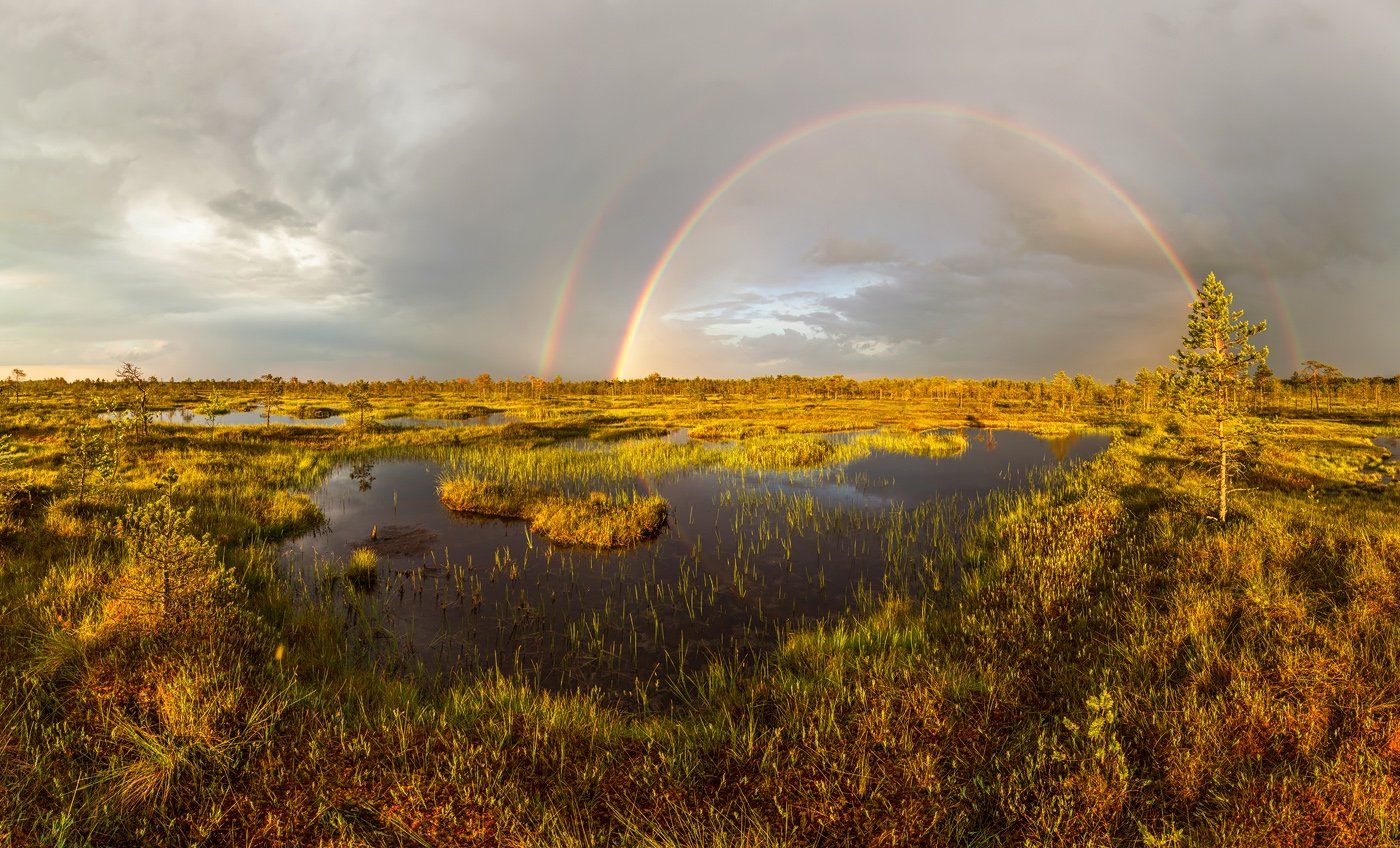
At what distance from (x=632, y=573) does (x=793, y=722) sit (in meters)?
9.48

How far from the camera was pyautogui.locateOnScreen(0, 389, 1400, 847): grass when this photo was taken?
189 inches

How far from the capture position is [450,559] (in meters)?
16.7

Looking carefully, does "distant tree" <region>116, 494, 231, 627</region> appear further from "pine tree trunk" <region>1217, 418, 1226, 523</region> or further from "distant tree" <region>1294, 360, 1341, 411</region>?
"distant tree" <region>1294, 360, 1341, 411</region>

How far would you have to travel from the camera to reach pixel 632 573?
15750 millimetres

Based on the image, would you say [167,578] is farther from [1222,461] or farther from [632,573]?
[1222,461]

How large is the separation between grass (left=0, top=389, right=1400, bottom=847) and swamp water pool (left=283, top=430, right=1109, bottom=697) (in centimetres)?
87

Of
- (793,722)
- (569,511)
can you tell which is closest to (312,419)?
(569,511)

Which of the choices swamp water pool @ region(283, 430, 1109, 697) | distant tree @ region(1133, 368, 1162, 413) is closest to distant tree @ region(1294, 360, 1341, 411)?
distant tree @ region(1133, 368, 1162, 413)

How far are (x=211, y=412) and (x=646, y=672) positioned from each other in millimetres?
42763

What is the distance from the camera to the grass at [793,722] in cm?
480

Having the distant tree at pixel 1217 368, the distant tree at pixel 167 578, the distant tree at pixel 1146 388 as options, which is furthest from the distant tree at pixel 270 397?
the distant tree at pixel 1146 388

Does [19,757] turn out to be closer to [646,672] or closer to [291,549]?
[646,672]

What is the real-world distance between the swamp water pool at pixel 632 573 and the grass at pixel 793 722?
0.87 m

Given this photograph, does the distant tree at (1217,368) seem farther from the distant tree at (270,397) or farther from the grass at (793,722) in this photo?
the distant tree at (270,397)
